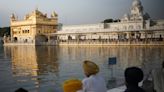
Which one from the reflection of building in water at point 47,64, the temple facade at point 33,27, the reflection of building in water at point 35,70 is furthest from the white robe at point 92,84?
the temple facade at point 33,27

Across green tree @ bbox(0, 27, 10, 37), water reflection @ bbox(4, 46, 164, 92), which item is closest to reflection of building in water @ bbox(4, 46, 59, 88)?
water reflection @ bbox(4, 46, 164, 92)

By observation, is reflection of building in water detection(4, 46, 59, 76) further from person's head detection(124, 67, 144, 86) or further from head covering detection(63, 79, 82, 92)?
person's head detection(124, 67, 144, 86)

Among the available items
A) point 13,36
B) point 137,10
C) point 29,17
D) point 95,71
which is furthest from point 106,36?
point 95,71

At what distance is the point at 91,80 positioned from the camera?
3.62 meters

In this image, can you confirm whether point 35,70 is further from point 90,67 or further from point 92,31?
point 92,31

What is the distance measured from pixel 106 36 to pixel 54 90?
49457 mm

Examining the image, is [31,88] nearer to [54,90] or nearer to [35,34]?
[54,90]

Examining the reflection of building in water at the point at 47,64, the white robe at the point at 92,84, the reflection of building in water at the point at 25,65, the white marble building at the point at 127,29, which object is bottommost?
the reflection of building in water at the point at 25,65

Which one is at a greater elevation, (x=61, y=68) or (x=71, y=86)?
(x=71, y=86)

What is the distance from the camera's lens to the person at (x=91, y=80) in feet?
11.3

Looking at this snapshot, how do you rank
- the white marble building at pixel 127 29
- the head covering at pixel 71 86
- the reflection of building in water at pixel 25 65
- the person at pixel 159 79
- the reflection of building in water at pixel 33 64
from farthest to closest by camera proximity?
1. the white marble building at pixel 127 29
2. the reflection of building in water at pixel 33 64
3. the reflection of building in water at pixel 25 65
4. the person at pixel 159 79
5. the head covering at pixel 71 86

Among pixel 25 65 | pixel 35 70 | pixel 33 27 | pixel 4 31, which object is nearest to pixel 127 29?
pixel 33 27

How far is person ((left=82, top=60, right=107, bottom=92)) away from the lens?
3.44 meters

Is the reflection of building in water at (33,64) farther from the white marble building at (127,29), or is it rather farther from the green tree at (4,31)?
the green tree at (4,31)
